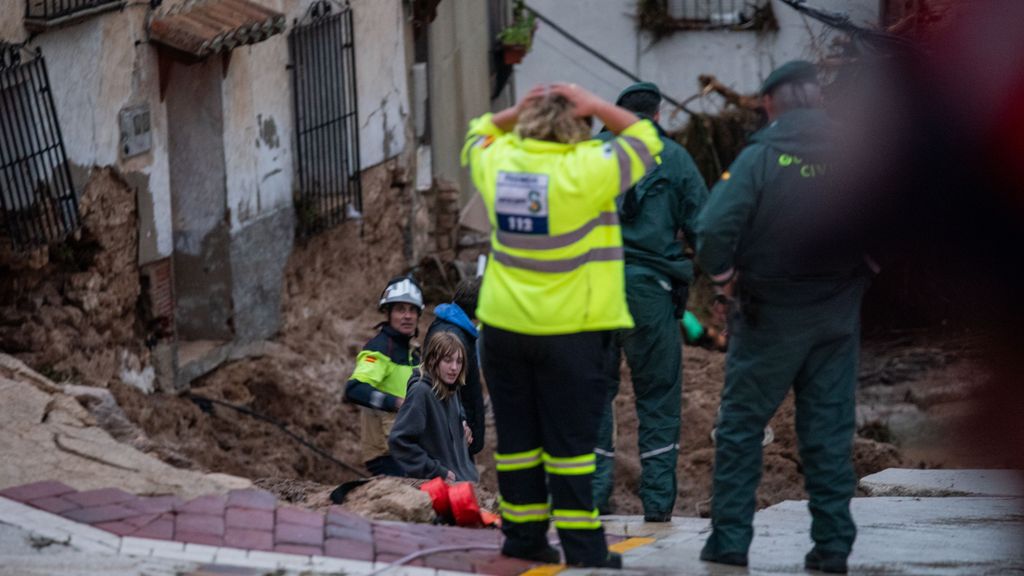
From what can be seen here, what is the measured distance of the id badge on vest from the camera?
255 inches

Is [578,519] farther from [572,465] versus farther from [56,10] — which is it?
[56,10]

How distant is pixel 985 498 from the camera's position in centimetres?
905

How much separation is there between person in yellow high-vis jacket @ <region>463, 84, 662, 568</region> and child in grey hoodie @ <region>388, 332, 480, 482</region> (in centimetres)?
149

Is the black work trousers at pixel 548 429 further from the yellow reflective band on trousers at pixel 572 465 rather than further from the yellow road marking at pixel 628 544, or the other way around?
the yellow road marking at pixel 628 544

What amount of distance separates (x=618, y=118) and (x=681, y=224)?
1795 mm

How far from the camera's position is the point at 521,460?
6.73m

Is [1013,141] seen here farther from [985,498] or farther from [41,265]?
[41,265]

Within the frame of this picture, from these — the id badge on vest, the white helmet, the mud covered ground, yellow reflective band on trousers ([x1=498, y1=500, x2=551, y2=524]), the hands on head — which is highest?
the hands on head

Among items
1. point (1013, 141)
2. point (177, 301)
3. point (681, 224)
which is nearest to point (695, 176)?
point (681, 224)

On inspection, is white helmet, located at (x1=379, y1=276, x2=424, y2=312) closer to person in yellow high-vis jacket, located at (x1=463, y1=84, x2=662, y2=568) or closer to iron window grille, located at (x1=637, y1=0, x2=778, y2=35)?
person in yellow high-vis jacket, located at (x1=463, y1=84, x2=662, y2=568)

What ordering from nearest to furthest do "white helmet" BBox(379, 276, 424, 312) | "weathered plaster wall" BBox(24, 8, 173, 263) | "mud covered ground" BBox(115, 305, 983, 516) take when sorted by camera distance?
"white helmet" BBox(379, 276, 424, 312) < "weathered plaster wall" BBox(24, 8, 173, 263) < "mud covered ground" BBox(115, 305, 983, 516)

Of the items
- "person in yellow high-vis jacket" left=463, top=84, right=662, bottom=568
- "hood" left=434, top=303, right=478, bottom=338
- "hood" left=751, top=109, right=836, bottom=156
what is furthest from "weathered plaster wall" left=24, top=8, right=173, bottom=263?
"hood" left=751, top=109, right=836, bottom=156

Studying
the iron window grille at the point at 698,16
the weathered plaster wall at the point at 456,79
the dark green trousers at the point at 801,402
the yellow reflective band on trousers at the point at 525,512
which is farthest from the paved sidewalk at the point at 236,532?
the iron window grille at the point at 698,16

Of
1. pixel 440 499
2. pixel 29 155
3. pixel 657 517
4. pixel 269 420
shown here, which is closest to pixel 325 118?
pixel 269 420
